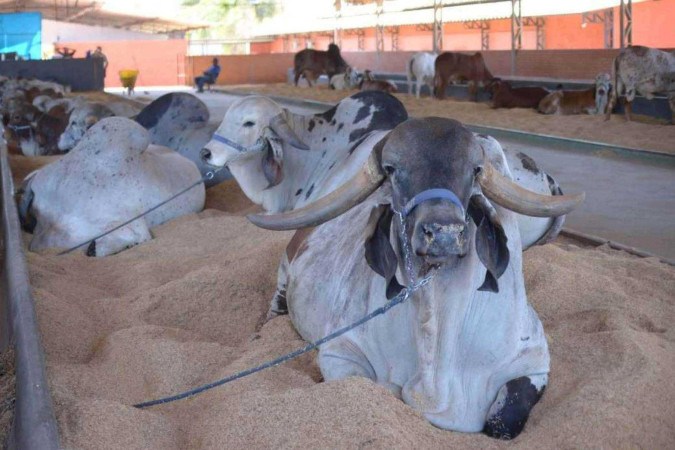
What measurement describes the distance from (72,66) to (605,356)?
24.5m

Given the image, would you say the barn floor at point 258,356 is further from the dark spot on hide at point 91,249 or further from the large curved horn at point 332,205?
the large curved horn at point 332,205

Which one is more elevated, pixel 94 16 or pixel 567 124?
pixel 94 16

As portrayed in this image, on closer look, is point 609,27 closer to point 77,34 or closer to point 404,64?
point 404,64

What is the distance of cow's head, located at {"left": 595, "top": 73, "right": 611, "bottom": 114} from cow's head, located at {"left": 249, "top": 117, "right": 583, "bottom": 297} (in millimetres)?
14248

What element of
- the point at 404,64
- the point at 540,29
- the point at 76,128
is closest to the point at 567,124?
the point at 76,128

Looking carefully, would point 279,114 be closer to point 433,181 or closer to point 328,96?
point 433,181

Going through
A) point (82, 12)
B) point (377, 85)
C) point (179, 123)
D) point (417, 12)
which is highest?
point (82, 12)

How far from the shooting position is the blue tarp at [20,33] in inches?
1344

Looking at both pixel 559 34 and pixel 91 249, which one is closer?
pixel 91 249

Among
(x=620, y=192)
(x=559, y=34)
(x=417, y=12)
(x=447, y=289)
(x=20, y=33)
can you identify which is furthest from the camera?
(x=20, y=33)

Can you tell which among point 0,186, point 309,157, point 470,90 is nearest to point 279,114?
point 309,157

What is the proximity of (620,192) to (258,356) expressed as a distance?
19.1ft

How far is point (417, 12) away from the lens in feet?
109

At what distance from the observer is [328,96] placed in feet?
86.3
